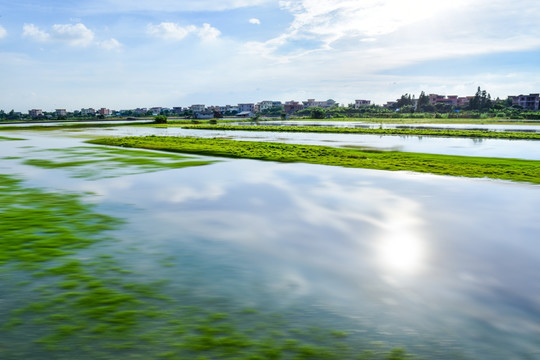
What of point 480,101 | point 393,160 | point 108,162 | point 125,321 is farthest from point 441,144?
point 480,101

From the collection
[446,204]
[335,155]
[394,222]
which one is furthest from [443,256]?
[335,155]

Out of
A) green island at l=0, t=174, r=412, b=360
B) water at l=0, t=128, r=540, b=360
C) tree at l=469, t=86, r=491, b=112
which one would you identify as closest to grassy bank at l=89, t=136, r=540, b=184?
water at l=0, t=128, r=540, b=360

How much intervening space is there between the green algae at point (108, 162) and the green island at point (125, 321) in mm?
12619

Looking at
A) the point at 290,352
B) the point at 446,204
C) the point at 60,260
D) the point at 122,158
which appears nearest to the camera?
the point at 290,352

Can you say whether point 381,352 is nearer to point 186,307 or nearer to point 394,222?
point 186,307

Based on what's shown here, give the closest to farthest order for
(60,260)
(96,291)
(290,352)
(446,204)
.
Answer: (290,352)
(96,291)
(60,260)
(446,204)

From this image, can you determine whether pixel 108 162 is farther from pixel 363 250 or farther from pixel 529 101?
pixel 529 101

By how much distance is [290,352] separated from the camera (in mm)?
5316

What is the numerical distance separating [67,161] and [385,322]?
2505 centimetres

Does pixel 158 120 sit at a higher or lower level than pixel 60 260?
higher

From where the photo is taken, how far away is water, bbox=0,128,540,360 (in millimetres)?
6320

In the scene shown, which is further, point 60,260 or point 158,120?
point 158,120

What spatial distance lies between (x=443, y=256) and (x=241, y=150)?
2403 cm

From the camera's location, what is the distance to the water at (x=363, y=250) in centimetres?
632
